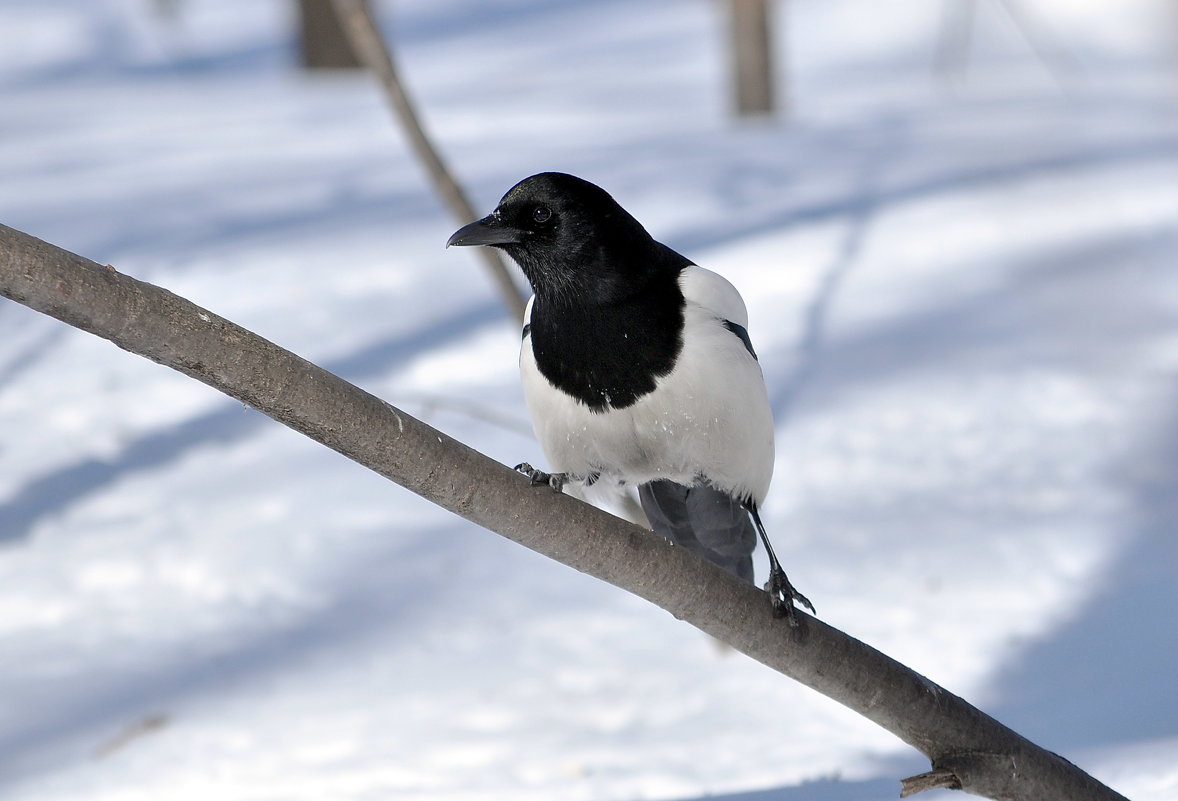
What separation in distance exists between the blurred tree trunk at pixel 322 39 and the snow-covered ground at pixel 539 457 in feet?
9.86

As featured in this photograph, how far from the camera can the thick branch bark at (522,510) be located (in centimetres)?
161

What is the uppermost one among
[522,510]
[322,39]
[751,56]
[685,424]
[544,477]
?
[322,39]

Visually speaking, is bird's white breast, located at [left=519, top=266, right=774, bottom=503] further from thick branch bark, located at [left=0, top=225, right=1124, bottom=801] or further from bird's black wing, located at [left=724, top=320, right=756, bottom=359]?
thick branch bark, located at [left=0, top=225, right=1124, bottom=801]

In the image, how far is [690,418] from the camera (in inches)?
90.4

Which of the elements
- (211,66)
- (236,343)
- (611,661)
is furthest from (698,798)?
(211,66)

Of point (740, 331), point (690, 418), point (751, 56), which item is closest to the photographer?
point (690, 418)

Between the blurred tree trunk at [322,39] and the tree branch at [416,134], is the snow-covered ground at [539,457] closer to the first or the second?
the tree branch at [416,134]

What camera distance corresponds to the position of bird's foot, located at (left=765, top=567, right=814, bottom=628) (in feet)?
6.84

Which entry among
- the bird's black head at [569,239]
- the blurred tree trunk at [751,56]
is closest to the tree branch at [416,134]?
the bird's black head at [569,239]

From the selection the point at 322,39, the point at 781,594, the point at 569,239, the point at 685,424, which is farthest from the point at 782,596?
the point at 322,39

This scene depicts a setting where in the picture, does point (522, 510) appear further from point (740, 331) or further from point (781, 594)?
point (740, 331)

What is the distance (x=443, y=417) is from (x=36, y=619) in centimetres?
156

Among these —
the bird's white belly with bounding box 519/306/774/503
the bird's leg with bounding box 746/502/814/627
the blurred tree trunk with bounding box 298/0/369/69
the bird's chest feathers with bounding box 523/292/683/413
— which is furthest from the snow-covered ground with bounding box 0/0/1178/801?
the blurred tree trunk with bounding box 298/0/369/69

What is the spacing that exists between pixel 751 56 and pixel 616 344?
636cm
